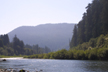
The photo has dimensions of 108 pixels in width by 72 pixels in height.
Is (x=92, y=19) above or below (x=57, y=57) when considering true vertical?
above

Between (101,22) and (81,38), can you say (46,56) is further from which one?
(101,22)

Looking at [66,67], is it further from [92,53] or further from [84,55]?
[84,55]

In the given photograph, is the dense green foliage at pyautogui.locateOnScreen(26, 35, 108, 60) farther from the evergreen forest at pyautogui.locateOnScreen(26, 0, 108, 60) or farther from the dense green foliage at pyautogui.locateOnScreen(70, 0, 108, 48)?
the dense green foliage at pyautogui.locateOnScreen(70, 0, 108, 48)

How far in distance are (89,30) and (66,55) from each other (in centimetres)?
3977

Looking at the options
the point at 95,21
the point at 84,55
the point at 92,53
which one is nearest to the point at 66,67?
the point at 92,53

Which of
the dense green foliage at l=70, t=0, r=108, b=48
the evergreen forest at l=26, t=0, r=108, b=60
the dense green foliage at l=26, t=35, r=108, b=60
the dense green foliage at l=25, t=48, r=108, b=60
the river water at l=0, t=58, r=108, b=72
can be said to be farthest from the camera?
the dense green foliage at l=70, t=0, r=108, b=48

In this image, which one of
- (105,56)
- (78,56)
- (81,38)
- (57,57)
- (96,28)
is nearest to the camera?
(105,56)

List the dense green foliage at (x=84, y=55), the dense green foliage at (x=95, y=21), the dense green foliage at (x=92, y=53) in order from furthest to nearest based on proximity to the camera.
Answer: the dense green foliage at (x=95, y=21), the dense green foliage at (x=92, y=53), the dense green foliage at (x=84, y=55)

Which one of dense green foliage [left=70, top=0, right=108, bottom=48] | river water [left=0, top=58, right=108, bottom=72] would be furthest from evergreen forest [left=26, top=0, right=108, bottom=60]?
river water [left=0, top=58, right=108, bottom=72]

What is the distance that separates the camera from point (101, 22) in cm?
13275

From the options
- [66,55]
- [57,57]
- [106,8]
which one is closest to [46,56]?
[57,57]

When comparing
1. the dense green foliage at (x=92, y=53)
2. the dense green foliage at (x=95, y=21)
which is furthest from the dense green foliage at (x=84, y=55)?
the dense green foliage at (x=95, y=21)

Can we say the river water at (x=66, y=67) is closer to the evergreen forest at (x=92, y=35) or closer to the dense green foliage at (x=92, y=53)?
the dense green foliage at (x=92, y=53)

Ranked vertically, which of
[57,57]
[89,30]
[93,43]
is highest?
[89,30]
